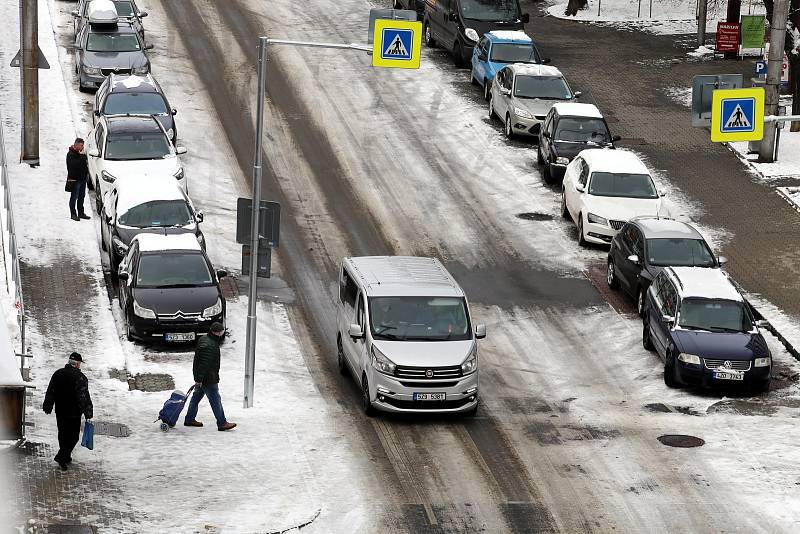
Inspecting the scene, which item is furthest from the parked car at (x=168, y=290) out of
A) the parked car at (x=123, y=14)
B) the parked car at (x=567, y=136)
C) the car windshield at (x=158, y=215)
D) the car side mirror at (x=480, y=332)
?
the parked car at (x=123, y=14)

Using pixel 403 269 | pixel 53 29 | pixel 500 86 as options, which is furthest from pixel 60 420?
Answer: pixel 53 29

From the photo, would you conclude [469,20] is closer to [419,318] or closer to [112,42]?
[112,42]

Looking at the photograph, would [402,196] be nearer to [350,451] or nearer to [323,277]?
[323,277]

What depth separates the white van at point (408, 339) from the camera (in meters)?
22.6

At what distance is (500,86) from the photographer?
40.2 m

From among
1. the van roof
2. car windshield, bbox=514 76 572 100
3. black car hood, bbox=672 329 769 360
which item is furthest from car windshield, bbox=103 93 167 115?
black car hood, bbox=672 329 769 360

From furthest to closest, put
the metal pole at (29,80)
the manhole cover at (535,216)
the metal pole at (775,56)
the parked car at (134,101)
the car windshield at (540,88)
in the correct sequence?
the car windshield at (540,88), the metal pole at (775,56), the parked car at (134,101), the manhole cover at (535,216), the metal pole at (29,80)

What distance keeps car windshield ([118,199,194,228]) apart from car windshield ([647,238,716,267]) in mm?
9196

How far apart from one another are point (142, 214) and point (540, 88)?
1419cm

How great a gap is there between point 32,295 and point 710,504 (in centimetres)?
1391

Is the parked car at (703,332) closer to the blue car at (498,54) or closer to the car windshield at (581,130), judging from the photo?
the car windshield at (581,130)

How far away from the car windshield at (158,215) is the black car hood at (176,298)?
3.27m

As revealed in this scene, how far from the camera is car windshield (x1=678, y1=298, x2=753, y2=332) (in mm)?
25516

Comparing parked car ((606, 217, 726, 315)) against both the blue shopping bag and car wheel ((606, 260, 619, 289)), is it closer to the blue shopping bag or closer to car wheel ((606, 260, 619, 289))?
car wheel ((606, 260, 619, 289))
